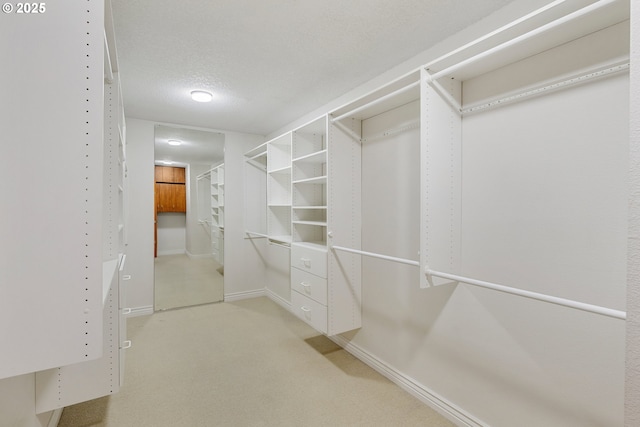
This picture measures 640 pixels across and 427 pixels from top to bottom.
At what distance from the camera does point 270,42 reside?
197 cm

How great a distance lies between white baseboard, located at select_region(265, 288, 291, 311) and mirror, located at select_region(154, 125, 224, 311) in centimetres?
67

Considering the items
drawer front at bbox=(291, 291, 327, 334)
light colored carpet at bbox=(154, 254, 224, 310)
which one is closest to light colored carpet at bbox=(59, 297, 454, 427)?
drawer front at bbox=(291, 291, 327, 334)

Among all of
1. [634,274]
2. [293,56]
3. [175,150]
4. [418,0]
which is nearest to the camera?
[634,274]

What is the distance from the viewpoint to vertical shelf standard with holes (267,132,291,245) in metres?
3.53

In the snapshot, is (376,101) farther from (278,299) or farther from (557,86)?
(278,299)

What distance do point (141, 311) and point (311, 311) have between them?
2.46 metres

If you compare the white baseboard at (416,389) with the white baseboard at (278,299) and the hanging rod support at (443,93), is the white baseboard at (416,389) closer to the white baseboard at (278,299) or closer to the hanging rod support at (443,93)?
the white baseboard at (278,299)

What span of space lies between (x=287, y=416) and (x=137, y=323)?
8.05 ft

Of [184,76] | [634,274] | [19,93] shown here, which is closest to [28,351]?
[19,93]

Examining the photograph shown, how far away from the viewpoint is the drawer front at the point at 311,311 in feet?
8.01

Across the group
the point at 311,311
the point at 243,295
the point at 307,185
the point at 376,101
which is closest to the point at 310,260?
the point at 311,311

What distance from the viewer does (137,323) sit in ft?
11.2

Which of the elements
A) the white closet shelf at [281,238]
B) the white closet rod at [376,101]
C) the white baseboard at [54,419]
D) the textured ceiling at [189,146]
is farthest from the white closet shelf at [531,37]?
the textured ceiling at [189,146]

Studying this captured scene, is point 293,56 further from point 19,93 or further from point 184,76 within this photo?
point 19,93
